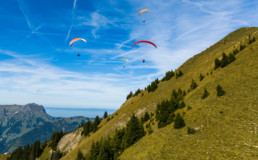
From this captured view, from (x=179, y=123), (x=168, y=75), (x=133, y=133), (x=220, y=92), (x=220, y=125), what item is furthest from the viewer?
(x=168, y=75)

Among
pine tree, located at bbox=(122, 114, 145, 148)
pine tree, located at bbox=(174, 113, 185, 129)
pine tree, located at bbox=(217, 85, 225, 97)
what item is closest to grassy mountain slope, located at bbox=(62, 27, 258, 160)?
pine tree, located at bbox=(217, 85, 225, 97)

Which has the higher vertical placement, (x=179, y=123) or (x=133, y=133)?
(x=179, y=123)

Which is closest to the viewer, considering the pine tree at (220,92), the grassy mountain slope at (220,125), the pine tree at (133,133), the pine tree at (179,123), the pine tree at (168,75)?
the grassy mountain slope at (220,125)

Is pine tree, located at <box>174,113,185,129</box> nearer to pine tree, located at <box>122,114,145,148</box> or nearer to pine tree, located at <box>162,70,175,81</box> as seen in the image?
pine tree, located at <box>122,114,145,148</box>

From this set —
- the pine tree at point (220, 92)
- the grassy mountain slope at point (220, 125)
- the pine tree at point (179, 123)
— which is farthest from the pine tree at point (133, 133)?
the pine tree at point (220, 92)

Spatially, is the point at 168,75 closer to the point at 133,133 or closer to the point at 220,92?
the point at 220,92

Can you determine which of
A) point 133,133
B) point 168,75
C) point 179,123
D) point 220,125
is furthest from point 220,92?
point 168,75

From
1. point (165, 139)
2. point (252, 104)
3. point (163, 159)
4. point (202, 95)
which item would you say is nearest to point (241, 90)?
point (252, 104)

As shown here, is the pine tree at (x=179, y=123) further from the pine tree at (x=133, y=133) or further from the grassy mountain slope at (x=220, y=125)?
the pine tree at (x=133, y=133)

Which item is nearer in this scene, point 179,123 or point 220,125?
point 220,125

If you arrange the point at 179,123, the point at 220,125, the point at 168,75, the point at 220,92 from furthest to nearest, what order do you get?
the point at 168,75 < the point at 220,92 < the point at 179,123 < the point at 220,125

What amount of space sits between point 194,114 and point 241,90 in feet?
39.9

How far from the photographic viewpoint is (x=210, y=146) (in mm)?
25734

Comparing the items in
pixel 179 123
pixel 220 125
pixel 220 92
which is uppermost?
pixel 220 92
